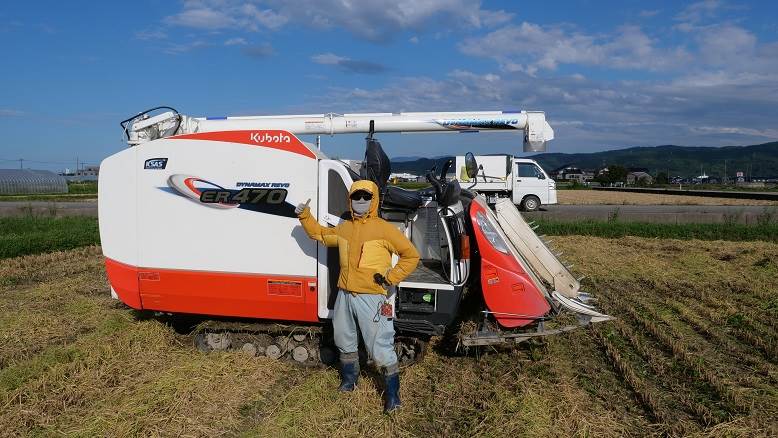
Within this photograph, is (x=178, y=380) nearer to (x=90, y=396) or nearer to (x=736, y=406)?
(x=90, y=396)

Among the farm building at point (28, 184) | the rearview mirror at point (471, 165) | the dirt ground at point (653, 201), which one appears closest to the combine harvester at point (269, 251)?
the rearview mirror at point (471, 165)

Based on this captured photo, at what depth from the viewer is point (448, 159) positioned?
27.0 ft

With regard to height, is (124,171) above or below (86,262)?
above

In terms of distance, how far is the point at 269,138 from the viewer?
6.27 m

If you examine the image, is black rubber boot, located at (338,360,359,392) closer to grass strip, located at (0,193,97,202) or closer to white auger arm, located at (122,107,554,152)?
white auger arm, located at (122,107,554,152)

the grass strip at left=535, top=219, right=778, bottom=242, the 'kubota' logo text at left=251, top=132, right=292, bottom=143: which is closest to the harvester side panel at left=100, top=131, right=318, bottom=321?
the 'kubota' logo text at left=251, top=132, right=292, bottom=143

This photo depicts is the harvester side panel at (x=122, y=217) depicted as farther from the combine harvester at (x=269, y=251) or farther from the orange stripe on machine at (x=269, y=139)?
the orange stripe on machine at (x=269, y=139)

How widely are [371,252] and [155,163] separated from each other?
2878mm

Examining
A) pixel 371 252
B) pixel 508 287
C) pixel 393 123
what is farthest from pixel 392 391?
pixel 393 123

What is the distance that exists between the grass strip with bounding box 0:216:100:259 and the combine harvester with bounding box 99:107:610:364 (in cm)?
962

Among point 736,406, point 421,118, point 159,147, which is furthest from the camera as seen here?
point 421,118

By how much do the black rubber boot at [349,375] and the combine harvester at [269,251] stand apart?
27.4 inches

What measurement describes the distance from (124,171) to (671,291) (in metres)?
9.77

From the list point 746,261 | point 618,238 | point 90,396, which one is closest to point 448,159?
point 90,396
